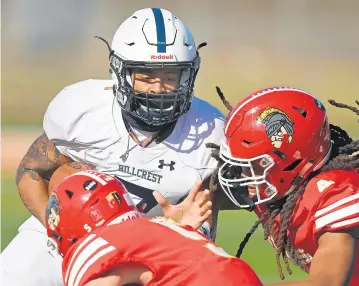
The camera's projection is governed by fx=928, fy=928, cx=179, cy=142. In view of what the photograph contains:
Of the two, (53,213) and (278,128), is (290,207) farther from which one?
(53,213)

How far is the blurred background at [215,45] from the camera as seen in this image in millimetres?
12359

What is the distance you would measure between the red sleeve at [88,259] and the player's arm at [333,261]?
2.09 feet

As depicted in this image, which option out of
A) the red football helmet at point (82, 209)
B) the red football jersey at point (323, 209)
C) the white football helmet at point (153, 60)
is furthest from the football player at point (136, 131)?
the red football helmet at point (82, 209)

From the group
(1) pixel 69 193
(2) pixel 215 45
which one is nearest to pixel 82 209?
(1) pixel 69 193

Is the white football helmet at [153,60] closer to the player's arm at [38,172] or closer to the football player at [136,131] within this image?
the football player at [136,131]

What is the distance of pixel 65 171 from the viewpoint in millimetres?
3969

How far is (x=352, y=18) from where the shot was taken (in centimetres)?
1360

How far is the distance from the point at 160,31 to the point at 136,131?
43 cm

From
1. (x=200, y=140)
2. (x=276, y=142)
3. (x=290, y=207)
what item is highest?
(x=276, y=142)

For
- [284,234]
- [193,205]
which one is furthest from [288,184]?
[193,205]

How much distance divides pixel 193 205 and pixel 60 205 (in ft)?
2.73

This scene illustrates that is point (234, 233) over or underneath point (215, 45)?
over

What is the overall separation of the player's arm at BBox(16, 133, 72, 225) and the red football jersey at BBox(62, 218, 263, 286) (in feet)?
4.21

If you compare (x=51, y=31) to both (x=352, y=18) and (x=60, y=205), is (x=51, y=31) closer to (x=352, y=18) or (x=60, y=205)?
(x=352, y=18)
